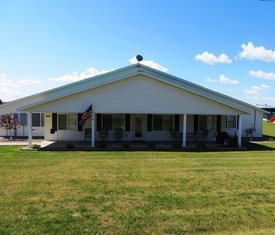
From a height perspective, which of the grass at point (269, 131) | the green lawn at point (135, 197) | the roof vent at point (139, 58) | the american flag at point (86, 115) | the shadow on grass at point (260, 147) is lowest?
the grass at point (269, 131)

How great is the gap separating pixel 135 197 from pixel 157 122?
624 inches

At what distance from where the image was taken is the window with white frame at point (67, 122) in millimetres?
23609

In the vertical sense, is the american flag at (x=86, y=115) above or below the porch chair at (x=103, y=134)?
above

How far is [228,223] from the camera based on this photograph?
647cm

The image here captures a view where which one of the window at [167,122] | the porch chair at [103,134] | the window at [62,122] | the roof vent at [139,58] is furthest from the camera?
the roof vent at [139,58]

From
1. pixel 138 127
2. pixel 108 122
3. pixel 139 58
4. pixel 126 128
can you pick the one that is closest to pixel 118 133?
pixel 126 128

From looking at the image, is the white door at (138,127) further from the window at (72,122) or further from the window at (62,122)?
A: the window at (62,122)

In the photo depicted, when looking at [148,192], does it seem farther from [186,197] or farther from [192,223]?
[192,223]

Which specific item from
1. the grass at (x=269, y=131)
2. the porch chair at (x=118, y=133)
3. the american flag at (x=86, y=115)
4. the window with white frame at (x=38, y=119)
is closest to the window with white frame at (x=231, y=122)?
the grass at (x=269, y=131)

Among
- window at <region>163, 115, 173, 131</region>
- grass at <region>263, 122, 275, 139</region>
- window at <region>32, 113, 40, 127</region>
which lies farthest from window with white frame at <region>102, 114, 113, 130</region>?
grass at <region>263, 122, 275, 139</region>

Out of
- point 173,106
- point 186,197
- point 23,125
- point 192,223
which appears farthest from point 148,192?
point 23,125

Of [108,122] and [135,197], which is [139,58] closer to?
[108,122]

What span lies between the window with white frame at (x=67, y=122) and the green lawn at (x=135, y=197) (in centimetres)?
960

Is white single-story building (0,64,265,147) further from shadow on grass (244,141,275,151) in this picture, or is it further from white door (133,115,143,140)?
shadow on grass (244,141,275,151)
